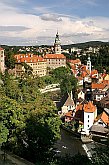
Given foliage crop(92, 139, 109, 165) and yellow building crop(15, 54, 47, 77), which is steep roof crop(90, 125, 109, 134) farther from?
yellow building crop(15, 54, 47, 77)

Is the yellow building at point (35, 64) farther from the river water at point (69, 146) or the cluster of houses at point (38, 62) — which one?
the river water at point (69, 146)

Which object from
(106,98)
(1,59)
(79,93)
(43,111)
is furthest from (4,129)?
(1,59)

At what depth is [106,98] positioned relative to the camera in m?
33.2

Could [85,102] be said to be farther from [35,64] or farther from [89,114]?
[35,64]

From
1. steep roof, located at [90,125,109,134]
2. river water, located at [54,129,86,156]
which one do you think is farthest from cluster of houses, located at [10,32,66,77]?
river water, located at [54,129,86,156]

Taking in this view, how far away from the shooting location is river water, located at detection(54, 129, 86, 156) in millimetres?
21142

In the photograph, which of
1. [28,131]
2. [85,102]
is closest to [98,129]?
[85,102]

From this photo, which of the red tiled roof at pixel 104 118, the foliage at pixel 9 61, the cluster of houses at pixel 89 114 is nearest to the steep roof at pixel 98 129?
the cluster of houses at pixel 89 114

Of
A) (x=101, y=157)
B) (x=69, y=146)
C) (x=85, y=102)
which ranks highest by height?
(x=101, y=157)

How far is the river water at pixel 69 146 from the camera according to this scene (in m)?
21.1

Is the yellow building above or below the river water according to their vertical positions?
above

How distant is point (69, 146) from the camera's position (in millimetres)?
22453

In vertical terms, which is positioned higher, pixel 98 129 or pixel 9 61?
pixel 9 61

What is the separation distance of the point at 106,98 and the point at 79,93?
5050 millimetres
